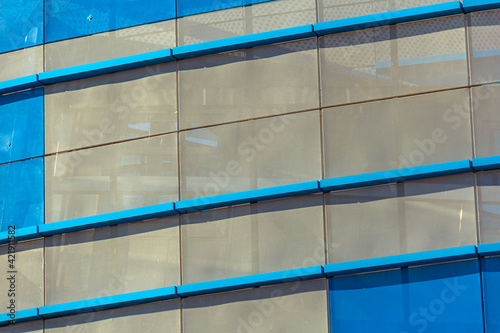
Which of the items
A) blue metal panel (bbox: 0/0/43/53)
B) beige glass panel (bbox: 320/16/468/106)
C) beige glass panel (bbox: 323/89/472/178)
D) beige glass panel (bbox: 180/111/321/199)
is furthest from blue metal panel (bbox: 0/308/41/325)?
beige glass panel (bbox: 320/16/468/106)

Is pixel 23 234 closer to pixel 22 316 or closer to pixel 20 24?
pixel 22 316

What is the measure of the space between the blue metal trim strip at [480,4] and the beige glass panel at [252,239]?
3.38m

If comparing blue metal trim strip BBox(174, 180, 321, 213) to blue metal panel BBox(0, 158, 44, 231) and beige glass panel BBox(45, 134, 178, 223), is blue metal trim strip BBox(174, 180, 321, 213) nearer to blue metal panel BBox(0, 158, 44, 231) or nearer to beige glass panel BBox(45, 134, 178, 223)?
beige glass panel BBox(45, 134, 178, 223)

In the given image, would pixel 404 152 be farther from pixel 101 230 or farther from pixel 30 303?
pixel 30 303

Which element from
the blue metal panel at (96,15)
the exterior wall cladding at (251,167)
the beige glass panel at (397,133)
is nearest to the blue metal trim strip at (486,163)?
the exterior wall cladding at (251,167)

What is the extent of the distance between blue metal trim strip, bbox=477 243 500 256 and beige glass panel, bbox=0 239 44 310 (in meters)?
6.68

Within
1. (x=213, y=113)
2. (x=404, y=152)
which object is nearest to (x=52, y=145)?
(x=213, y=113)

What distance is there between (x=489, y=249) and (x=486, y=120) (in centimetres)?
178

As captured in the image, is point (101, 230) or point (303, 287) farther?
point (101, 230)

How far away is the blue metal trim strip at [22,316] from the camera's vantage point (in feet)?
48.7

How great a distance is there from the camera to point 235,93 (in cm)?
1432

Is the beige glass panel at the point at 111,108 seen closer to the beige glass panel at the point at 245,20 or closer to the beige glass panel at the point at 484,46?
the beige glass panel at the point at 245,20

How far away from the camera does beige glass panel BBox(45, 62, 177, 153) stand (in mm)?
14703

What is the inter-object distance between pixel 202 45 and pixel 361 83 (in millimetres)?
2511
